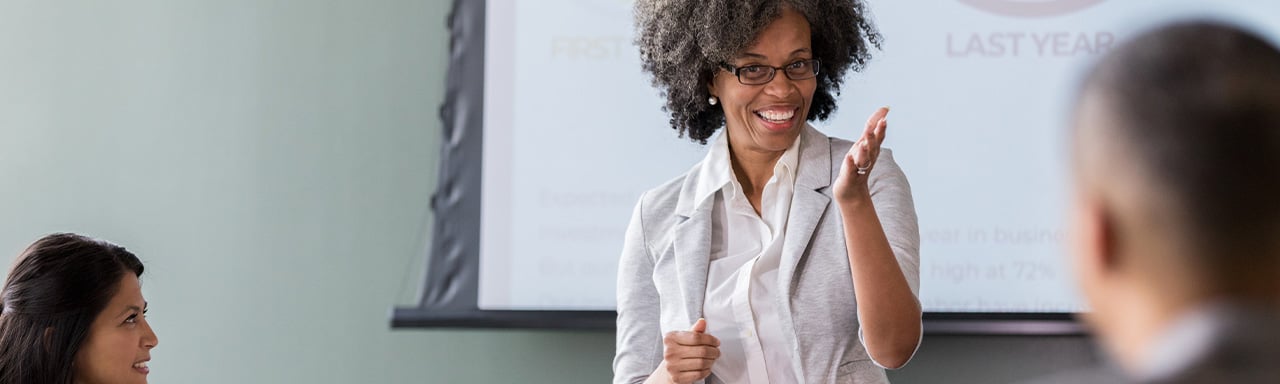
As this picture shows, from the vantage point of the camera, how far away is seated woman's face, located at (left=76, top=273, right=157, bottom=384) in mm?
2174

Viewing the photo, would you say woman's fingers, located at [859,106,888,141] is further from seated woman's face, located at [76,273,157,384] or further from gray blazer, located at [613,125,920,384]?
seated woman's face, located at [76,273,157,384]

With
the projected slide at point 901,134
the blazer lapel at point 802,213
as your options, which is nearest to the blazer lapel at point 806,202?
the blazer lapel at point 802,213

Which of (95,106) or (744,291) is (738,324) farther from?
(95,106)

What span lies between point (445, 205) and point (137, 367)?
3.26 feet

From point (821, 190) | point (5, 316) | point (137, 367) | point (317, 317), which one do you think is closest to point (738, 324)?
point (821, 190)

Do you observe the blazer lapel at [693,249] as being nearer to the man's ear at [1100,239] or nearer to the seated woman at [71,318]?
the seated woman at [71,318]

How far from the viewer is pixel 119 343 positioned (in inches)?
87.1

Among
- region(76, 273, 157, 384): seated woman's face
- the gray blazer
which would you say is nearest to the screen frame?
region(76, 273, 157, 384): seated woman's face

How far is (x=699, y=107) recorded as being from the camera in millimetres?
2180

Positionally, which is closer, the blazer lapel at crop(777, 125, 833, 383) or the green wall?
the blazer lapel at crop(777, 125, 833, 383)

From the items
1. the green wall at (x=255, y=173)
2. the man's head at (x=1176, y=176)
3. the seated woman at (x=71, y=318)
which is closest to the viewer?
the man's head at (x=1176, y=176)

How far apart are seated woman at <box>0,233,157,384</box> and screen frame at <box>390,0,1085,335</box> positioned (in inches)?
35.1

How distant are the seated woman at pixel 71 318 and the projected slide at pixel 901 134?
971 mm

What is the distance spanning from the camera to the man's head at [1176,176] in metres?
0.70
